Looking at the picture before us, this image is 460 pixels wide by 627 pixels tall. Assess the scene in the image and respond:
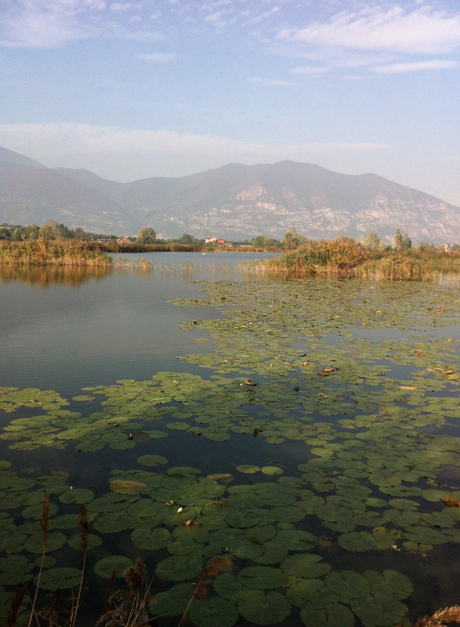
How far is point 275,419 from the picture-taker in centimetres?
707

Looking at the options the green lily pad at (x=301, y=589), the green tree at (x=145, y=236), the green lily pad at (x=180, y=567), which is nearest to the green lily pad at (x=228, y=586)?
the green lily pad at (x=180, y=567)

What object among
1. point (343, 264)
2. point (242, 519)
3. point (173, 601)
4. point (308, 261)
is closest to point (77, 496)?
point (242, 519)

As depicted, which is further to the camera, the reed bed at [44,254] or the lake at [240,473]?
the reed bed at [44,254]

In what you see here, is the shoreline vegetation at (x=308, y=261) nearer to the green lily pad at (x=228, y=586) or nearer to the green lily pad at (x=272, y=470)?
the green lily pad at (x=272, y=470)

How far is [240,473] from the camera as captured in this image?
547 cm

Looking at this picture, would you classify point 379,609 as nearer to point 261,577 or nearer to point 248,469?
point 261,577

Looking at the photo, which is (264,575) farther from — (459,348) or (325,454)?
(459,348)

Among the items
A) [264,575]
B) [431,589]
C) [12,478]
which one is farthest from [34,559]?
[431,589]

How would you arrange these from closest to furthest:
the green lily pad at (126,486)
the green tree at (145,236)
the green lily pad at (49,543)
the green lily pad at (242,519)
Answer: the green lily pad at (49,543)
the green lily pad at (242,519)
the green lily pad at (126,486)
the green tree at (145,236)

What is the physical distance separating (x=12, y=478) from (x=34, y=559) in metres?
1.47

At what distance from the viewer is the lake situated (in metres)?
3.62

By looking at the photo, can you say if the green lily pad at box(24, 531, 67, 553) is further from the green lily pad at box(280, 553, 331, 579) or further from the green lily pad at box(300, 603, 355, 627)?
the green lily pad at box(300, 603, 355, 627)

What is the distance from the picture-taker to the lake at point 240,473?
3615mm


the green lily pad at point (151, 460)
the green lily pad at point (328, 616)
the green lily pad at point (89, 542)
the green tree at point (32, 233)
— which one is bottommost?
the green lily pad at point (328, 616)
